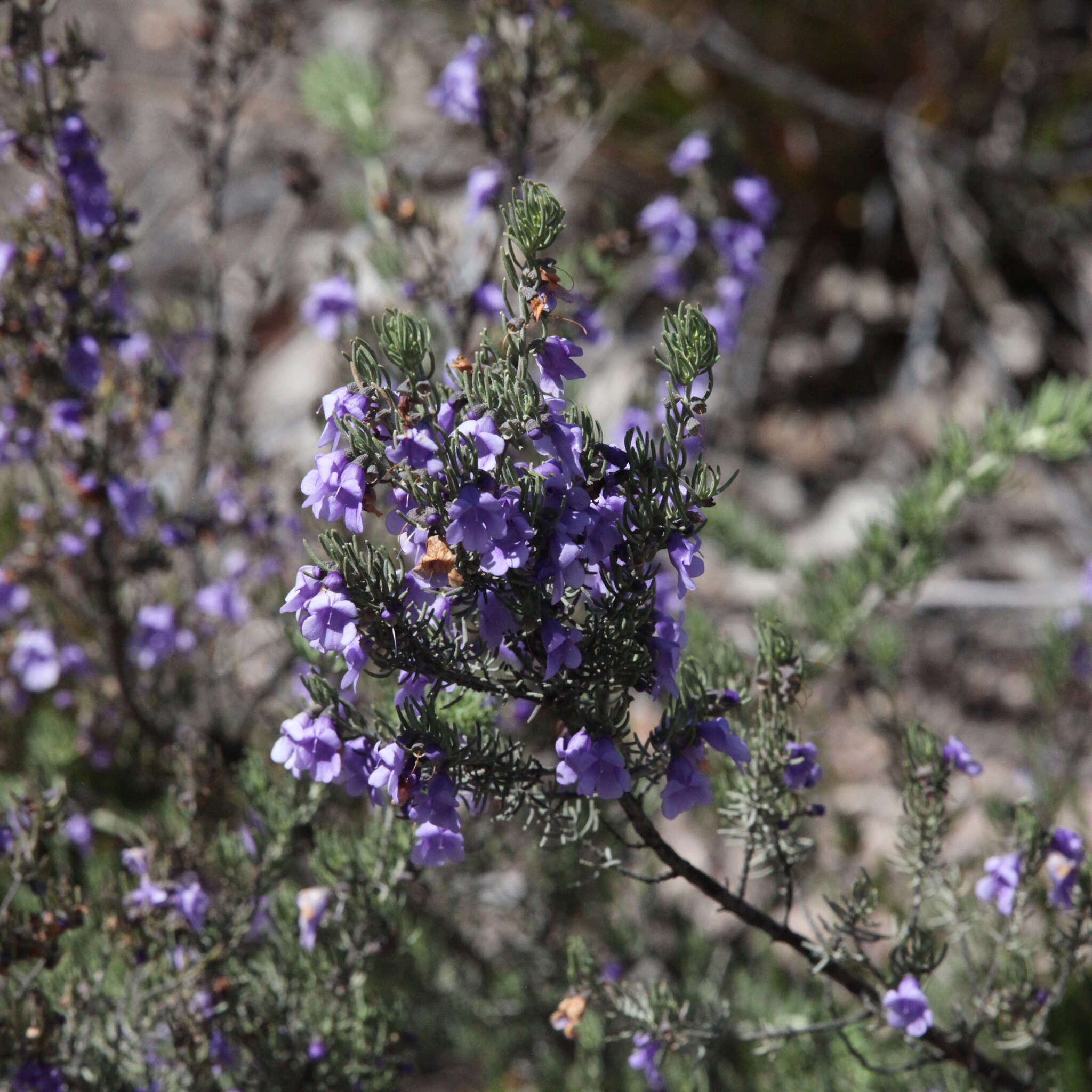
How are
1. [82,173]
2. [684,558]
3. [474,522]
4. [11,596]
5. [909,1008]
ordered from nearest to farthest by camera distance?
[474,522] → [684,558] → [909,1008] → [82,173] → [11,596]

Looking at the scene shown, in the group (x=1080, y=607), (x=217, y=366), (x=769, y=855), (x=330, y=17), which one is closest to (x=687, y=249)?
(x=217, y=366)

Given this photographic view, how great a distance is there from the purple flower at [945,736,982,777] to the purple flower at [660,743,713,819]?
1.93ft

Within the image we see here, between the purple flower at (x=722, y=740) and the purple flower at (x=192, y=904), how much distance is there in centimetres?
101

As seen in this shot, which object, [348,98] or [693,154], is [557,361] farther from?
[348,98]

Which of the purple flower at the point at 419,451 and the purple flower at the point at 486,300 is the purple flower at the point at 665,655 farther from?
the purple flower at the point at 486,300

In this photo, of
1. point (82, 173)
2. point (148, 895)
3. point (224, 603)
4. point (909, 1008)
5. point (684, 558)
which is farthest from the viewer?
point (224, 603)

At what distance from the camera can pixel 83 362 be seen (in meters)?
2.43

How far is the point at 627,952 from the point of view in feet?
9.12

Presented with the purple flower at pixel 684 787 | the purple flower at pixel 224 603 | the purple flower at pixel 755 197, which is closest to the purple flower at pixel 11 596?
the purple flower at pixel 224 603

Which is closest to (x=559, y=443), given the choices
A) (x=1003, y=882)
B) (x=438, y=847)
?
(x=438, y=847)

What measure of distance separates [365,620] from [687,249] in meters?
2.03

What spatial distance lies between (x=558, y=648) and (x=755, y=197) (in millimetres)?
2017

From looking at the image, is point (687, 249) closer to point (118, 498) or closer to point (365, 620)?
point (118, 498)

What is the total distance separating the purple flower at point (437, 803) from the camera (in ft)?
4.49
